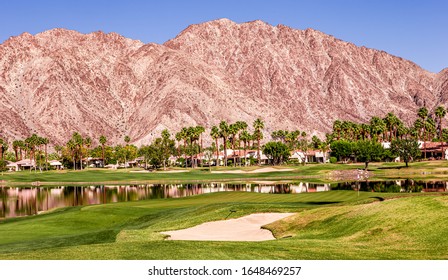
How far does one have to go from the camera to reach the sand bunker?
3172cm

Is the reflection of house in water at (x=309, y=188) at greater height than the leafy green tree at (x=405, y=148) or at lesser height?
lesser

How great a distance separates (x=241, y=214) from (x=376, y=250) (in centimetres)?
2017

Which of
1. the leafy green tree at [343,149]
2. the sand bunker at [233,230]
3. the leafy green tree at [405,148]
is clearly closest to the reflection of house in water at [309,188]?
the sand bunker at [233,230]

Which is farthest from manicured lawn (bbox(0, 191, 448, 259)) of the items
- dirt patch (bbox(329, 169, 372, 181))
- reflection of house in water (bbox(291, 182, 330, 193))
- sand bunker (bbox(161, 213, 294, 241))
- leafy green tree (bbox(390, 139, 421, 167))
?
leafy green tree (bbox(390, 139, 421, 167))

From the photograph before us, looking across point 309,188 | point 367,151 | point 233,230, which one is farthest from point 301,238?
point 367,151

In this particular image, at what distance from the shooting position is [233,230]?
35.1 m

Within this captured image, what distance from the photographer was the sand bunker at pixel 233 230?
104 ft

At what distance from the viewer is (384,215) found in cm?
2708

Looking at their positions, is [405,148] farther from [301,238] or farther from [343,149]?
[301,238]

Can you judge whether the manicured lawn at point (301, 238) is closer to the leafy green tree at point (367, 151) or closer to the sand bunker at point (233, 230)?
the sand bunker at point (233, 230)

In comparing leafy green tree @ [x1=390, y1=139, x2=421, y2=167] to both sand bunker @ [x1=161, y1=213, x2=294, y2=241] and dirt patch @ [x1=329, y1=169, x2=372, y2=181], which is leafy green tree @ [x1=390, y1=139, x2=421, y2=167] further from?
sand bunker @ [x1=161, y1=213, x2=294, y2=241]
